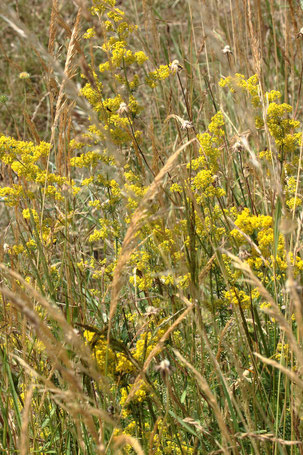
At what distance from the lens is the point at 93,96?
6.88ft

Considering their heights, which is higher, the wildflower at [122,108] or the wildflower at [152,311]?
the wildflower at [122,108]

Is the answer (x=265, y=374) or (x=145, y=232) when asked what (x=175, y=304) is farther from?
(x=265, y=374)

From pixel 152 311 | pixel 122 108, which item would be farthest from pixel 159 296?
pixel 122 108

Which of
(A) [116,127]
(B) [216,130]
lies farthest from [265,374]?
(A) [116,127]

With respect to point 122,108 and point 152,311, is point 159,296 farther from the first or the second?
point 122,108

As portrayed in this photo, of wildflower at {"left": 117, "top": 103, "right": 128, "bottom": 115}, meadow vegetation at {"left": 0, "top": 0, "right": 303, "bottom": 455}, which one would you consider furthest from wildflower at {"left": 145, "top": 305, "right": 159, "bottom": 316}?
wildflower at {"left": 117, "top": 103, "right": 128, "bottom": 115}

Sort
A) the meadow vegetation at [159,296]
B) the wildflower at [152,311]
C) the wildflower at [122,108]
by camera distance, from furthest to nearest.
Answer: the wildflower at [122,108] < the wildflower at [152,311] < the meadow vegetation at [159,296]

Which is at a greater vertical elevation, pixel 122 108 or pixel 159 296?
pixel 122 108

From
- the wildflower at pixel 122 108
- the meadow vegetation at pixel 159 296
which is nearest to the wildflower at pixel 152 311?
the meadow vegetation at pixel 159 296

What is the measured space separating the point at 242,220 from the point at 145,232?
14.3 inches

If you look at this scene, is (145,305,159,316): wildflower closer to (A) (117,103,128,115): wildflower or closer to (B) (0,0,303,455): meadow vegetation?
(B) (0,0,303,455): meadow vegetation

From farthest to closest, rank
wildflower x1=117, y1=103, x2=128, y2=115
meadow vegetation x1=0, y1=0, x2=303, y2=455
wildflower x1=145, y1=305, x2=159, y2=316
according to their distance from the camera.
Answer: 1. wildflower x1=117, y1=103, x2=128, y2=115
2. wildflower x1=145, y1=305, x2=159, y2=316
3. meadow vegetation x1=0, y1=0, x2=303, y2=455

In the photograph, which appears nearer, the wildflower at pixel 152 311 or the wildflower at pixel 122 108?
the wildflower at pixel 152 311

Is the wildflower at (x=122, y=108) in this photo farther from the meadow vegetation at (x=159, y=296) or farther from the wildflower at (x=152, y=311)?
the wildflower at (x=152, y=311)
